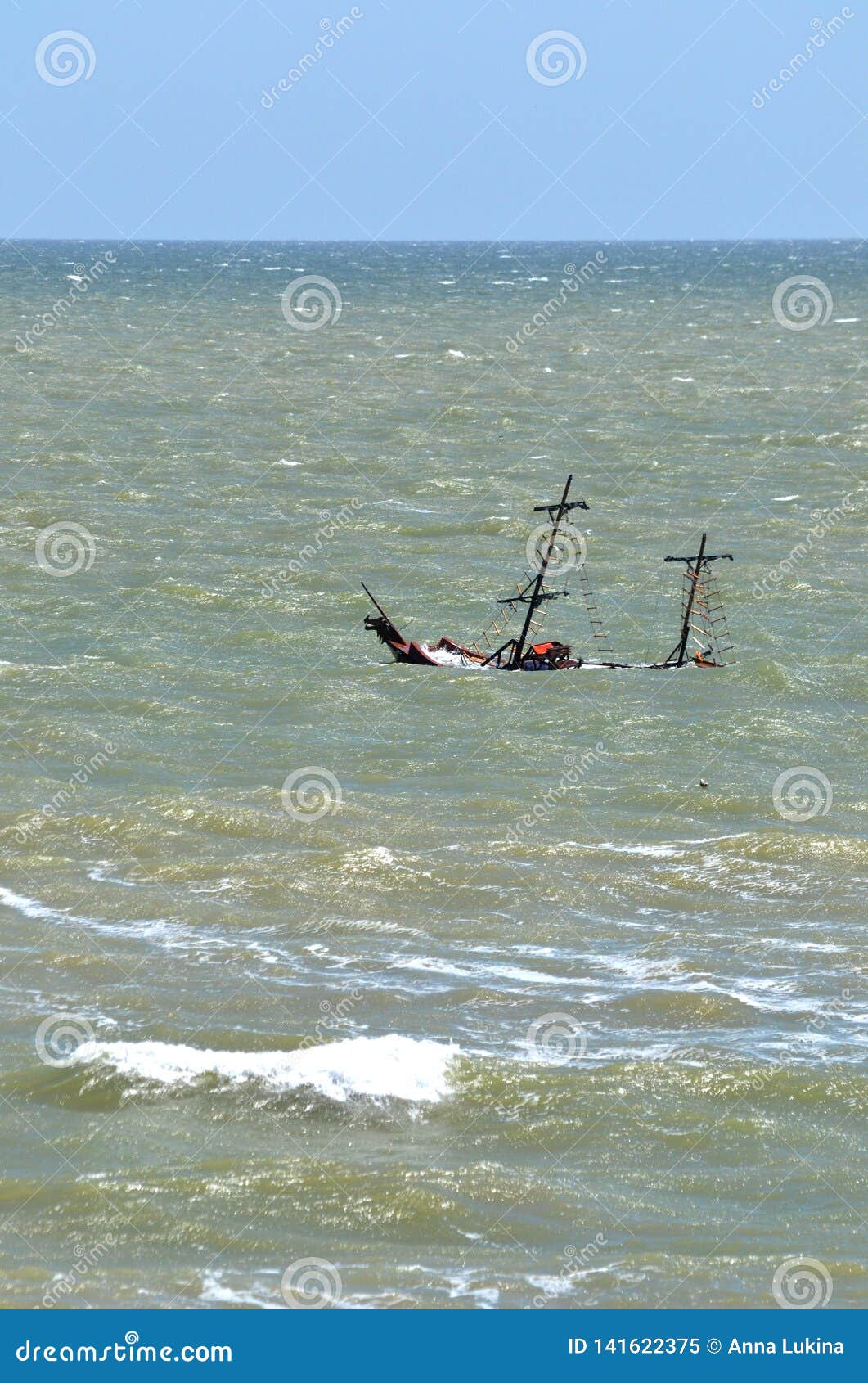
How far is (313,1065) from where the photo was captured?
68.9ft

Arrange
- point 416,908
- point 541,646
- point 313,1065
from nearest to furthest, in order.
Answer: point 313,1065, point 416,908, point 541,646

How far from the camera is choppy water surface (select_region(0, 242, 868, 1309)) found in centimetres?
1791

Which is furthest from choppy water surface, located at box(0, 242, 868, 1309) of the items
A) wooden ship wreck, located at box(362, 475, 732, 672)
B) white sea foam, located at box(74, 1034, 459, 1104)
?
wooden ship wreck, located at box(362, 475, 732, 672)

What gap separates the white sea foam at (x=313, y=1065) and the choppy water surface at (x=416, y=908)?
56 millimetres

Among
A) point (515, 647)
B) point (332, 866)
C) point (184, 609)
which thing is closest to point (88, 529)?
point (184, 609)

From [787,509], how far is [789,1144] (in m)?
42.2

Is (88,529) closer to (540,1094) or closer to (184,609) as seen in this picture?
(184,609)

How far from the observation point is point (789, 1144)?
65.3 feet

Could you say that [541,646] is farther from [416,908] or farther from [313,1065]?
[313,1065]

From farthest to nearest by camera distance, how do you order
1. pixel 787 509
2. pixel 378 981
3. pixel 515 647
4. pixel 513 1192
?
pixel 787 509 → pixel 515 647 → pixel 378 981 → pixel 513 1192

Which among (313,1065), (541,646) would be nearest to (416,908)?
(313,1065)

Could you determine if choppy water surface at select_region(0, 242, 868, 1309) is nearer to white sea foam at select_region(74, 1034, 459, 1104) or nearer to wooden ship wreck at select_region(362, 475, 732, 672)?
white sea foam at select_region(74, 1034, 459, 1104)

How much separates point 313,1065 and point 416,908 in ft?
19.7

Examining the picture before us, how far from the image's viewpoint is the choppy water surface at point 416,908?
17.9m
